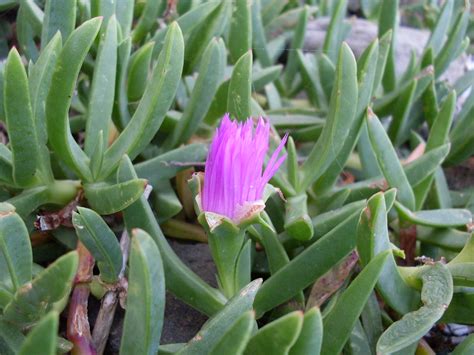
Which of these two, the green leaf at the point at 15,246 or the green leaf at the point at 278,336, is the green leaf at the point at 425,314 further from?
the green leaf at the point at 15,246

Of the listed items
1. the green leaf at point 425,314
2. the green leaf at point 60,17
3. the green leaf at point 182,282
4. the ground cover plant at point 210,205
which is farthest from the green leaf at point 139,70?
the green leaf at point 425,314

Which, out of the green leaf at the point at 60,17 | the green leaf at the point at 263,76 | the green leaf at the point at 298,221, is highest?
the green leaf at the point at 60,17

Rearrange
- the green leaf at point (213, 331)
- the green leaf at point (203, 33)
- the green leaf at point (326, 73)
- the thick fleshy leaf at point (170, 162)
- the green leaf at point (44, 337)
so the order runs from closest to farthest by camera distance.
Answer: the green leaf at point (44, 337) < the green leaf at point (213, 331) < the thick fleshy leaf at point (170, 162) < the green leaf at point (203, 33) < the green leaf at point (326, 73)

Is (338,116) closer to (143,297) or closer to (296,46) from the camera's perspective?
(143,297)

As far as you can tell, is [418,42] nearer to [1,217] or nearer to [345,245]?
[345,245]

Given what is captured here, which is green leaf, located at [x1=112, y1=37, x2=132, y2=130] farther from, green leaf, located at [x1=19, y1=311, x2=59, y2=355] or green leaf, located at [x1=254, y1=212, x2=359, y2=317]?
green leaf, located at [x1=19, y1=311, x2=59, y2=355]

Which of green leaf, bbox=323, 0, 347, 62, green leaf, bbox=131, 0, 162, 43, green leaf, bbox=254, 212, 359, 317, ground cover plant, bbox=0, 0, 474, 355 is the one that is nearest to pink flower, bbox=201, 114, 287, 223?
ground cover plant, bbox=0, 0, 474, 355

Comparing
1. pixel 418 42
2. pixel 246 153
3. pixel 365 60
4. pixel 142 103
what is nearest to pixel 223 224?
pixel 246 153
